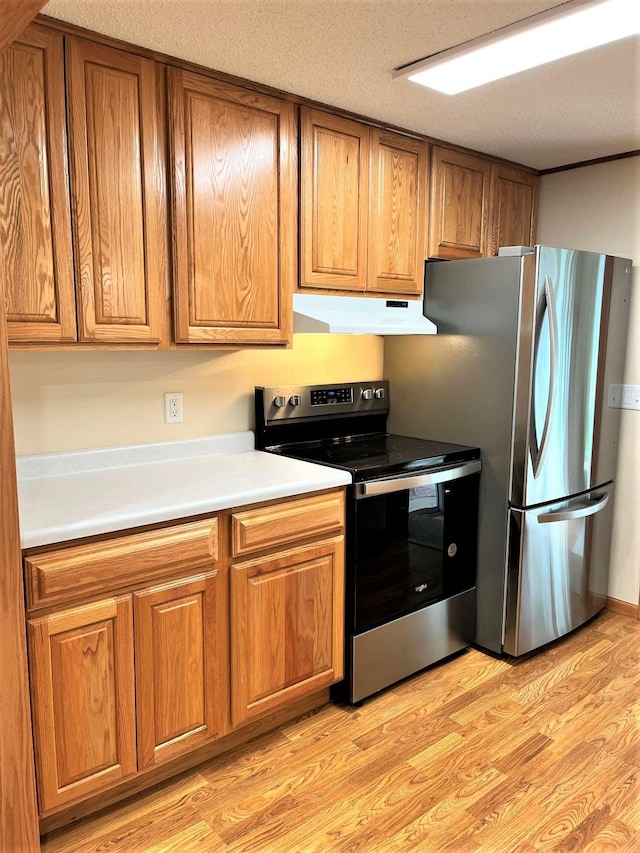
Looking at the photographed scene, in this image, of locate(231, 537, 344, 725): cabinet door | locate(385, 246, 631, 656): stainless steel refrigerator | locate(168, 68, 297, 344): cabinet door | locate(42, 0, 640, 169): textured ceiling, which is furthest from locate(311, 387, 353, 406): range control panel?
locate(42, 0, 640, 169): textured ceiling

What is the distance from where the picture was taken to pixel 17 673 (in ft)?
5.16

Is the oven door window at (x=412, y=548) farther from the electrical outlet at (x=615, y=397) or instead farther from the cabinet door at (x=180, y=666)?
the electrical outlet at (x=615, y=397)

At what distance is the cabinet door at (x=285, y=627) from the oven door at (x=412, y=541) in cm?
12

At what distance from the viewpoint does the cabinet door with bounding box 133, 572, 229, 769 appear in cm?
185

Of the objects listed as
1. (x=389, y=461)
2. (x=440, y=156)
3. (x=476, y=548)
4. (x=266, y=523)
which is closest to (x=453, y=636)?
(x=476, y=548)

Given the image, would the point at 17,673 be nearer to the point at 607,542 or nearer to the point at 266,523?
the point at 266,523

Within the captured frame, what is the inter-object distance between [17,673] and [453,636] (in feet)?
6.00

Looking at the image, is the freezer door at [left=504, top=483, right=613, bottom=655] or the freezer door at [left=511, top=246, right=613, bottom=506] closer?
the freezer door at [left=511, top=246, right=613, bottom=506]

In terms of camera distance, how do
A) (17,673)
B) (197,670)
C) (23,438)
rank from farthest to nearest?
(23,438) < (197,670) < (17,673)

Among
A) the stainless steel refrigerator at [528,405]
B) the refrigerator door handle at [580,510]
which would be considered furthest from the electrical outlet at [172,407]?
the refrigerator door handle at [580,510]

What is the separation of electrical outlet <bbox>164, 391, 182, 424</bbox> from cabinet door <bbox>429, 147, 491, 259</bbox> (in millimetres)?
1322

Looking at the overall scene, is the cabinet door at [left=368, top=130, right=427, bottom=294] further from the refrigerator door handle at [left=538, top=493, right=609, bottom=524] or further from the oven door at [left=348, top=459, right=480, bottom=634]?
the refrigerator door handle at [left=538, top=493, right=609, bottom=524]

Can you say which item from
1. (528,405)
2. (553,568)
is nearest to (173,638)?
(528,405)

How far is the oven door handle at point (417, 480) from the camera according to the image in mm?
2342
